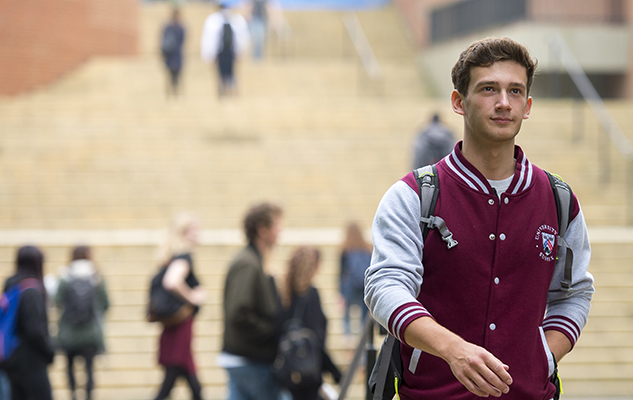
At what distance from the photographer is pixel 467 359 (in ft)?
5.81

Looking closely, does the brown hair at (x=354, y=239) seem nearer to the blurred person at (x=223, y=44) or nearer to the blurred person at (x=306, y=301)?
the blurred person at (x=306, y=301)

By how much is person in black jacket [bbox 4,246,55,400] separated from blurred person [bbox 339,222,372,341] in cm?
319

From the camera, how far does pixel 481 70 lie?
Answer: 2059 mm

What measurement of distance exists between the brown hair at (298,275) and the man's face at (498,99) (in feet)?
9.72

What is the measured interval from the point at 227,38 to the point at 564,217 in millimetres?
13654

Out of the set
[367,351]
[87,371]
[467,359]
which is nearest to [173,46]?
[87,371]

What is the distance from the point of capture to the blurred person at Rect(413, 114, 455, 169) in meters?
9.61

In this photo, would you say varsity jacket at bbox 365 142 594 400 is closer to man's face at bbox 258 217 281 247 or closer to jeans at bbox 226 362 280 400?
jeans at bbox 226 362 280 400

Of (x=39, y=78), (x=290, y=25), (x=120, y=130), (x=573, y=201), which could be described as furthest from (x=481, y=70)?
(x=290, y=25)

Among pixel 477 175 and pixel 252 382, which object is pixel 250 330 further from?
pixel 477 175

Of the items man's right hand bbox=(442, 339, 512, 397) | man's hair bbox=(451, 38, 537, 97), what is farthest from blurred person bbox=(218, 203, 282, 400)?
man's right hand bbox=(442, 339, 512, 397)

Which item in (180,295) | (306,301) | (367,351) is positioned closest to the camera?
(367,351)

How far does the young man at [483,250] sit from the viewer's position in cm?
204

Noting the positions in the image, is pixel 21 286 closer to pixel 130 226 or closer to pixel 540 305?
pixel 540 305
